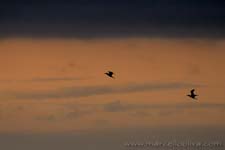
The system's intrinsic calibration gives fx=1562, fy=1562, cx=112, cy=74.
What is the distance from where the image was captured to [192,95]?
200 ft

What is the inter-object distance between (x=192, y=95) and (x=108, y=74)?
3381 millimetres

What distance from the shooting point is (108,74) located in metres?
60.6
